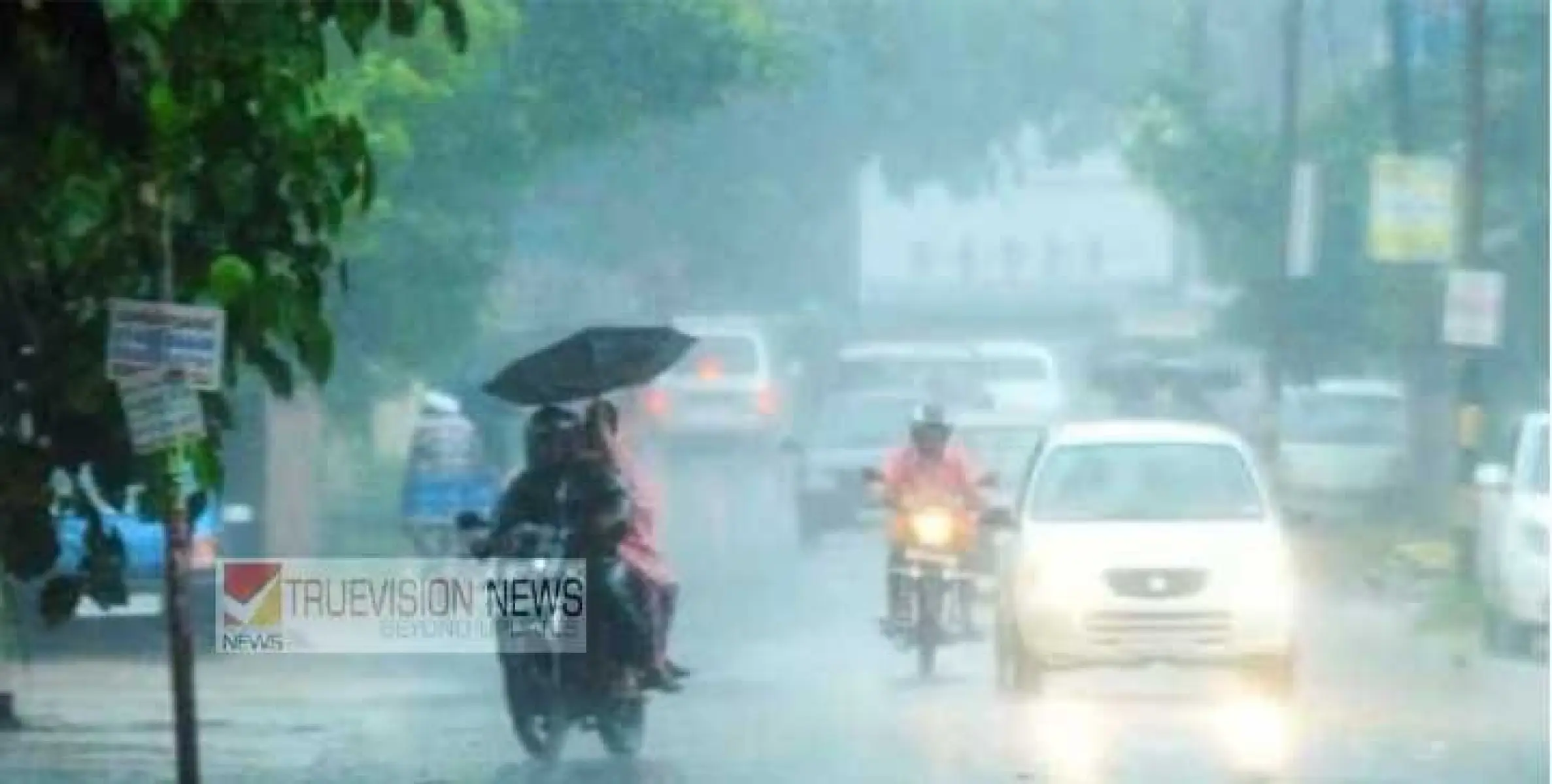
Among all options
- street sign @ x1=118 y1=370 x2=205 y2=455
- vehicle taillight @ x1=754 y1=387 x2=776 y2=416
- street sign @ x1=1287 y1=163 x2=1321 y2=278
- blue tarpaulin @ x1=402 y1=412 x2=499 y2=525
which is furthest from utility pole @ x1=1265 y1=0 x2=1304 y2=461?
street sign @ x1=118 y1=370 x2=205 y2=455

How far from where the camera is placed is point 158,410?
13.7 meters

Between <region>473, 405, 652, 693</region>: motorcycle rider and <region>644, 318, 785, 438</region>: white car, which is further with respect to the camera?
<region>644, 318, 785, 438</region>: white car

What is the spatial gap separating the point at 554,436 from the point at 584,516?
45 centimetres

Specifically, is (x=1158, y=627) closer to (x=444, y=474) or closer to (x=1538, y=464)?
(x=1538, y=464)

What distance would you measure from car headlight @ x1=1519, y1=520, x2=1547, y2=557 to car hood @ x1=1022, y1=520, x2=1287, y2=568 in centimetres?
359

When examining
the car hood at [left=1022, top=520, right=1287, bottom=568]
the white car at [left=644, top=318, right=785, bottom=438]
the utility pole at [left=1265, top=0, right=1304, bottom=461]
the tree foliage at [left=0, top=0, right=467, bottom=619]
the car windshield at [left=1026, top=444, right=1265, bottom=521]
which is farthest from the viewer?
the white car at [left=644, top=318, right=785, bottom=438]

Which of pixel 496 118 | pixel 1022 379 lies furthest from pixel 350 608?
pixel 1022 379

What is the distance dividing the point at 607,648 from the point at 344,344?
17211 millimetres

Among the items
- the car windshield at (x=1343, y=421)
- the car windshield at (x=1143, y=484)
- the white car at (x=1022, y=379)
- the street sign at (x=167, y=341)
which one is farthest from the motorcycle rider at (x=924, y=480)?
the white car at (x=1022, y=379)

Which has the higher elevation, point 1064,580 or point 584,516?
point 584,516

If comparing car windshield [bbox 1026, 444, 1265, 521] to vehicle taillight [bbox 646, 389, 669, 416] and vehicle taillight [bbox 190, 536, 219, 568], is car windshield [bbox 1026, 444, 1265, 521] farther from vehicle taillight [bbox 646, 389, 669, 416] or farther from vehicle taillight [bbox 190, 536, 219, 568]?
vehicle taillight [bbox 646, 389, 669, 416]

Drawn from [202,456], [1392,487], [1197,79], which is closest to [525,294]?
[1197,79]

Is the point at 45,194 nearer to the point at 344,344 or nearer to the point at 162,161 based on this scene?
the point at 162,161

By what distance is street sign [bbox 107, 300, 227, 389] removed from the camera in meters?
13.5
